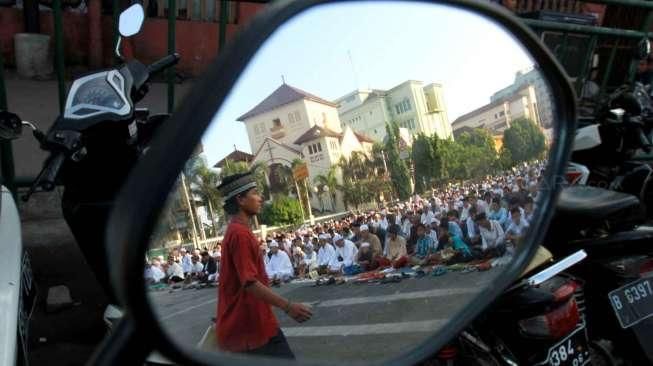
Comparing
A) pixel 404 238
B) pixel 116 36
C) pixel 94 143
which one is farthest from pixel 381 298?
pixel 116 36

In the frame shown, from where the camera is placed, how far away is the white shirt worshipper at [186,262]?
2.46 ft

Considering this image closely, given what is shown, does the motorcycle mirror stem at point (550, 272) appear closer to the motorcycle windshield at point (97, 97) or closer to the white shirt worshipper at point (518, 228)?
the white shirt worshipper at point (518, 228)

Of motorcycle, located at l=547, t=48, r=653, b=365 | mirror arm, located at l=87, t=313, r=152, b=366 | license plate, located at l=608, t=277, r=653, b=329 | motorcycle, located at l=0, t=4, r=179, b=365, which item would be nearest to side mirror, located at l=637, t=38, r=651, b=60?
motorcycle, located at l=547, t=48, r=653, b=365

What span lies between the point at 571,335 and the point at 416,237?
54.9 inches

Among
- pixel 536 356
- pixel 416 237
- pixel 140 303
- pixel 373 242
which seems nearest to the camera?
pixel 140 303

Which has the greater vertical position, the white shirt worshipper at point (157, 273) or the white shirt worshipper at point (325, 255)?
the white shirt worshipper at point (157, 273)

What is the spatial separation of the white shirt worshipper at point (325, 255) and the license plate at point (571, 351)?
5.06 ft

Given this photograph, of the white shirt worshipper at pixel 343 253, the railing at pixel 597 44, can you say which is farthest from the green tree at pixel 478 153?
the railing at pixel 597 44

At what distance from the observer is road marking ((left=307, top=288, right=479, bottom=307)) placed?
32.3 inches

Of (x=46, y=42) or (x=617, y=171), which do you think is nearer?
(x=46, y=42)

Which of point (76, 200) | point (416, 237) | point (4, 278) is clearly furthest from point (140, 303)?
point (76, 200)

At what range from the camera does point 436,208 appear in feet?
3.58

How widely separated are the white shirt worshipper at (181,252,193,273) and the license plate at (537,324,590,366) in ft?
5.52

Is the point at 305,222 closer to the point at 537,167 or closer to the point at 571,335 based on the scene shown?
the point at 537,167
